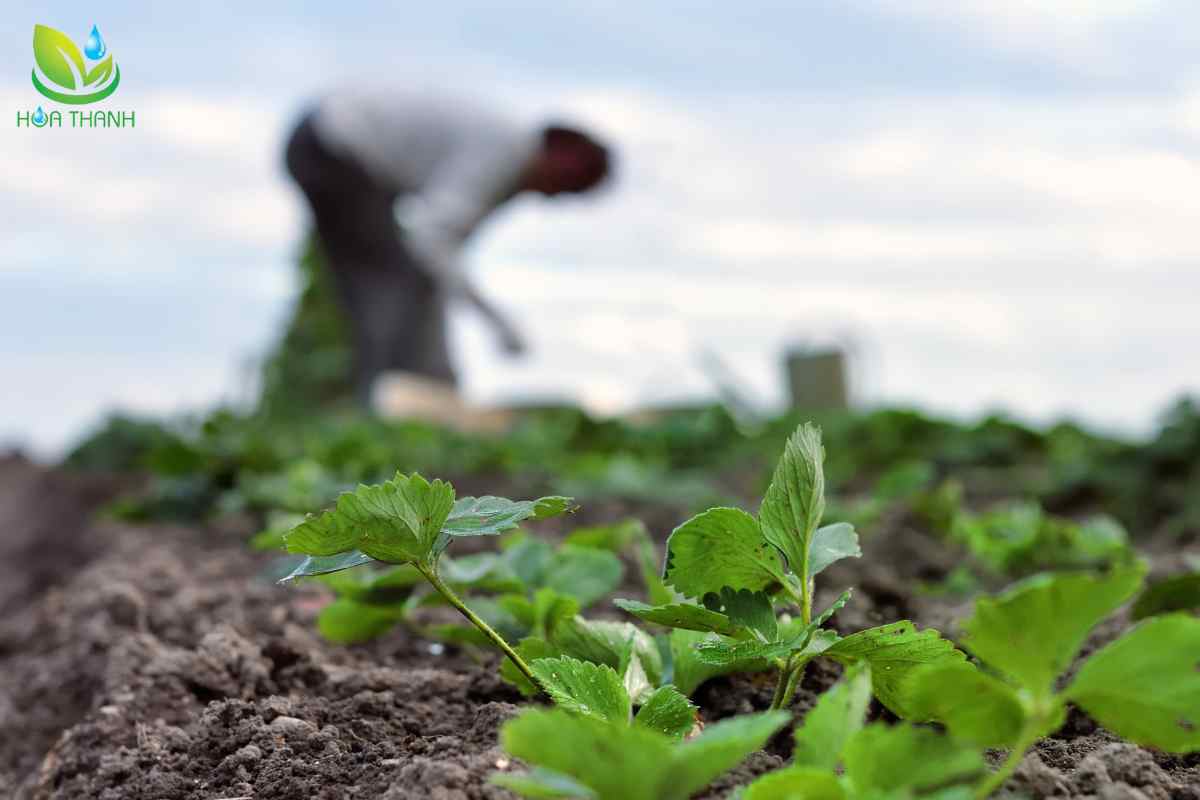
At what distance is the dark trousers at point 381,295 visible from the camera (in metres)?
10.2

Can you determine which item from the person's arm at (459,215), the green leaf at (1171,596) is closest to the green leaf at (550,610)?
the green leaf at (1171,596)

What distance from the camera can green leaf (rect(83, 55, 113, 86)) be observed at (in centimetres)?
283

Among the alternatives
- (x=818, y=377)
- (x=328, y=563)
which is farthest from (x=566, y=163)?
(x=328, y=563)

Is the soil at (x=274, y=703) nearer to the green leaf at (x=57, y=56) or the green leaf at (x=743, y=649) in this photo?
the green leaf at (x=743, y=649)

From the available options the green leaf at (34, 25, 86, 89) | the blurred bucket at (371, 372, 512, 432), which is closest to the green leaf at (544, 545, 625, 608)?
the green leaf at (34, 25, 86, 89)

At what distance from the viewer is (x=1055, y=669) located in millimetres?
698

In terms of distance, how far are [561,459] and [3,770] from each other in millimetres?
2988

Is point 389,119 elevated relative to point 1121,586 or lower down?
lower down

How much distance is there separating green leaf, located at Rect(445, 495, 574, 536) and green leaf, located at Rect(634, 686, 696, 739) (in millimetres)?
163

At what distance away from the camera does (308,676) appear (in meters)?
1.33

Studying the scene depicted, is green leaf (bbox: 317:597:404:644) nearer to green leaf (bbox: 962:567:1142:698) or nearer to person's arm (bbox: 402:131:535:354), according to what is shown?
green leaf (bbox: 962:567:1142:698)

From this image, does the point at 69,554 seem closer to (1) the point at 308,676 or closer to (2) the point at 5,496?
(2) the point at 5,496

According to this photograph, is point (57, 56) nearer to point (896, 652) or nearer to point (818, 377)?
point (896, 652)

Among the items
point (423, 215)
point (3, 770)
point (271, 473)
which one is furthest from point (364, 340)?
point (3, 770)
